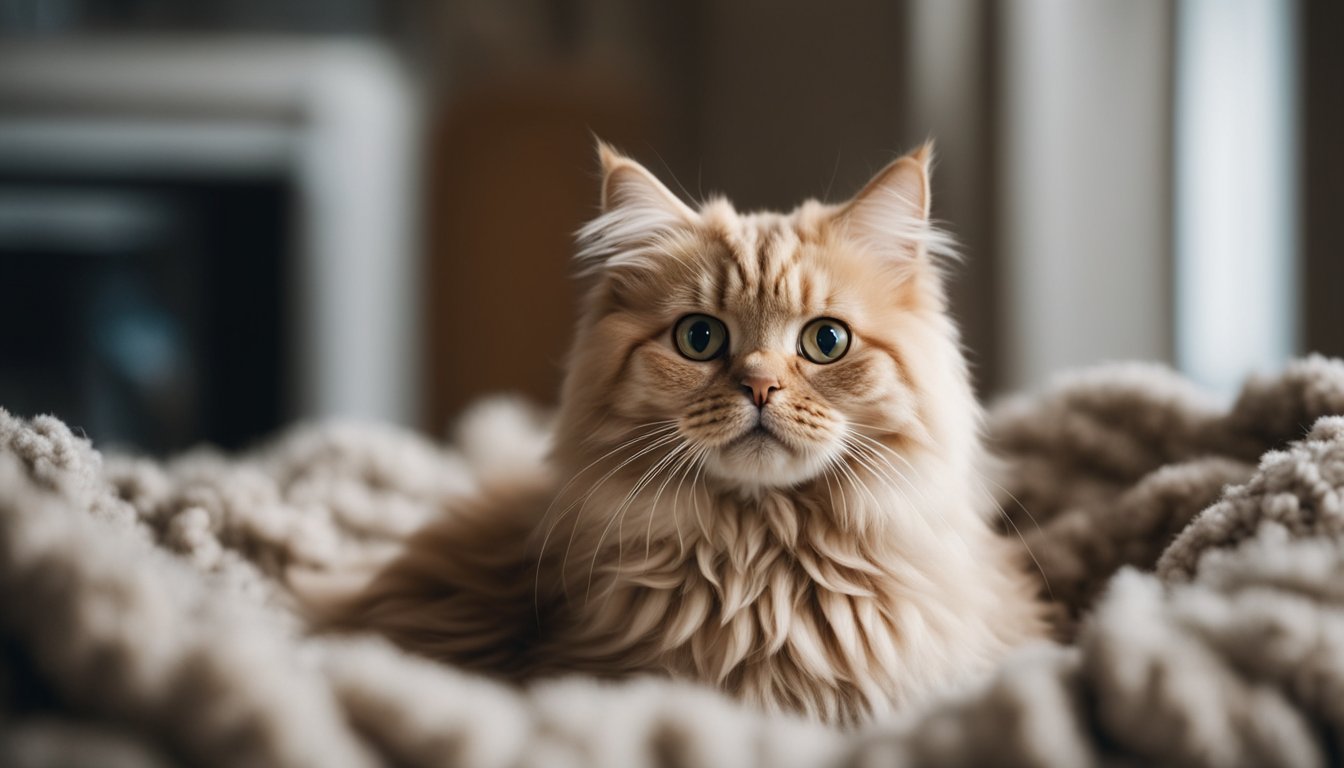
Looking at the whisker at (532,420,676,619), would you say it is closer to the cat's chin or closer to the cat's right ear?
the cat's chin

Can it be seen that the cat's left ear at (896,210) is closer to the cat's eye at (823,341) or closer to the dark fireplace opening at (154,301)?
the cat's eye at (823,341)

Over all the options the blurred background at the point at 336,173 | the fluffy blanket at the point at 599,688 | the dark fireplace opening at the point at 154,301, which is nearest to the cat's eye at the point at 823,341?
the fluffy blanket at the point at 599,688

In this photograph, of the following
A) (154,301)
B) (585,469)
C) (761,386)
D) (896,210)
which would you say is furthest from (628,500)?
(154,301)

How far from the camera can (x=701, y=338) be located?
1.01m

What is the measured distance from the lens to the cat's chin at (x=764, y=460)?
922 millimetres

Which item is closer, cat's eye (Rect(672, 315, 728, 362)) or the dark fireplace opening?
cat's eye (Rect(672, 315, 728, 362))

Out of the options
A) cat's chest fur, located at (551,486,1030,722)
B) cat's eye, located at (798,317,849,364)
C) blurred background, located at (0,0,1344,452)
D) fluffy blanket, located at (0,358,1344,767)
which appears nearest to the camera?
fluffy blanket, located at (0,358,1344,767)

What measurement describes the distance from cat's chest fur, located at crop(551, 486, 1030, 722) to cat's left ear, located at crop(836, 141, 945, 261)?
0.97 ft

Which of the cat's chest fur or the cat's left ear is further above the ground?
the cat's left ear

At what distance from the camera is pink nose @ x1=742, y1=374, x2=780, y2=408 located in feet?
3.03

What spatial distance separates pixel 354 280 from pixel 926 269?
3302mm

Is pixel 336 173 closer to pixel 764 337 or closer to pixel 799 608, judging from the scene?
pixel 764 337

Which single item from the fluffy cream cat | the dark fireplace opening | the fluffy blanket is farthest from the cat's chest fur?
the dark fireplace opening

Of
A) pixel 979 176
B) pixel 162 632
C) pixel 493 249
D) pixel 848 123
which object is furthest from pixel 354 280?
pixel 162 632
